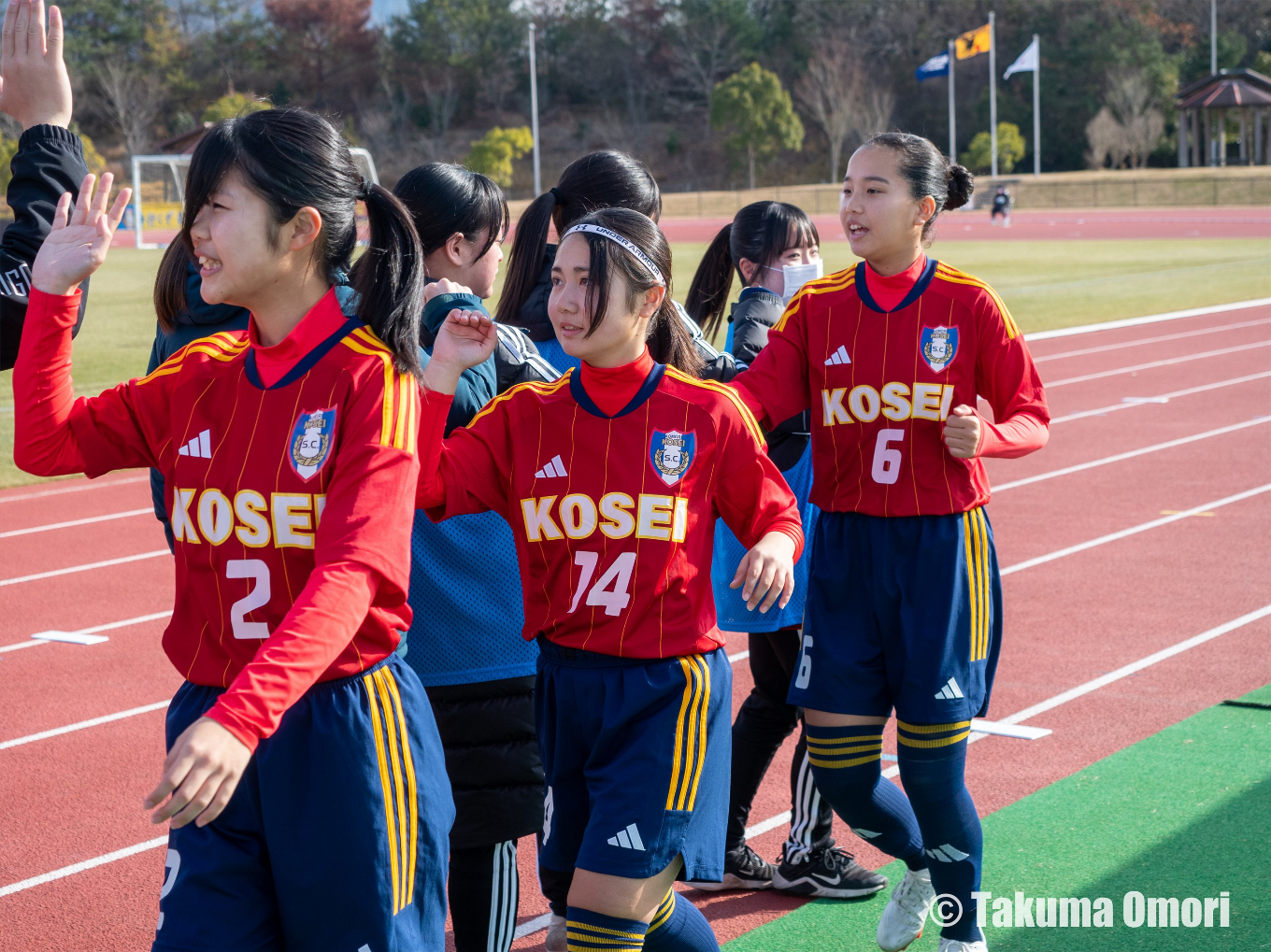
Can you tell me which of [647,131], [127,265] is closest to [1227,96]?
[647,131]

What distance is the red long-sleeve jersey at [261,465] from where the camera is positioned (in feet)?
6.77

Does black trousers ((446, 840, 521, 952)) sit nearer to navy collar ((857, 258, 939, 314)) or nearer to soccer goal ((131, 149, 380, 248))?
navy collar ((857, 258, 939, 314))

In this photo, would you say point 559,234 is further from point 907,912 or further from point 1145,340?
point 1145,340

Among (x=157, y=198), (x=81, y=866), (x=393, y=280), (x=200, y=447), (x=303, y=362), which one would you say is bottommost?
(x=81, y=866)

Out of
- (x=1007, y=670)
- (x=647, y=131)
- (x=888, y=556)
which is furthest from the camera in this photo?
(x=647, y=131)

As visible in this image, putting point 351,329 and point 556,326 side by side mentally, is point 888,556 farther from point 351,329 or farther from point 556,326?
point 351,329

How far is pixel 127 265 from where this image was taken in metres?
36.0

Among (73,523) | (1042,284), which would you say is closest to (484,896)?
(73,523)

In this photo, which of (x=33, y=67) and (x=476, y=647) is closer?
(x=33, y=67)

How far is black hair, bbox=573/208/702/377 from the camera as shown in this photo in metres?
2.71

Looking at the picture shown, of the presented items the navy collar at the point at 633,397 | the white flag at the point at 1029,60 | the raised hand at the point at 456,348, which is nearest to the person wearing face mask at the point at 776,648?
the navy collar at the point at 633,397

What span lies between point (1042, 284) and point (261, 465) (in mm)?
25139

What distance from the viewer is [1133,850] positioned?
404cm

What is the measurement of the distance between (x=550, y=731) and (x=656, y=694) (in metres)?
0.25
